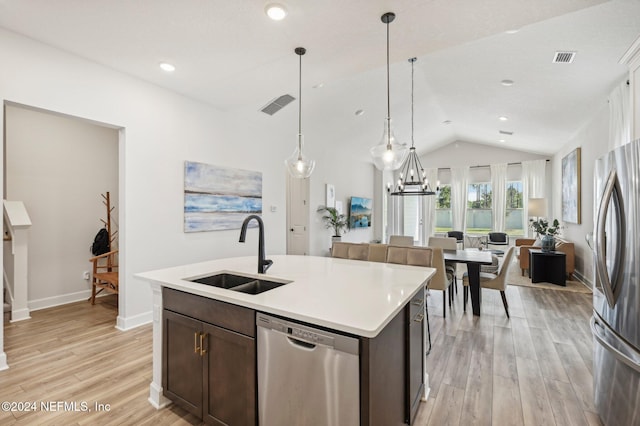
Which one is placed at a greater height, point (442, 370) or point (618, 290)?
point (618, 290)

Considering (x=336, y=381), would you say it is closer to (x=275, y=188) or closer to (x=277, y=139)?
(x=275, y=188)

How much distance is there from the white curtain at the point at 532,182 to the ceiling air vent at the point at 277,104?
696cm

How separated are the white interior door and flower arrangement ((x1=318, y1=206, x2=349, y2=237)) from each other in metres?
0.44

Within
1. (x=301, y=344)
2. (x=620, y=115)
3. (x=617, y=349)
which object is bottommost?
(x=617, y=349)

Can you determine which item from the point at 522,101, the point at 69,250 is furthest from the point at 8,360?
the point at 522,101

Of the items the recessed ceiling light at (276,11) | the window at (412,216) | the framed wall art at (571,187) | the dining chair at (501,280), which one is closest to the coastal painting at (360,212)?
the window at (412,216)

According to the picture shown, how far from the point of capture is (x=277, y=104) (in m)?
4.59

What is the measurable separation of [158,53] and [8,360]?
3.03 m

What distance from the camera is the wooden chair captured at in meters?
3.68

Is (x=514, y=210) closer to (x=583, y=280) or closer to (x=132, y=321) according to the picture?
(x=583, y=280)

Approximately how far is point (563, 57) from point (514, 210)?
19.5 feet

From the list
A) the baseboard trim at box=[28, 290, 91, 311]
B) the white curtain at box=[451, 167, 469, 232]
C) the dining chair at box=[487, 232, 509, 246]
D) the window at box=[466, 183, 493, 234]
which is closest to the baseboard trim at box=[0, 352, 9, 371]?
the baseboard trim at box=[28, 290, 91, 311]

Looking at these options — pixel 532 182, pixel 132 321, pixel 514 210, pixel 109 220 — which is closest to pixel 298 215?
pixel 109 220

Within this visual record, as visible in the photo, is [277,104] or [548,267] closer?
[277,104]
